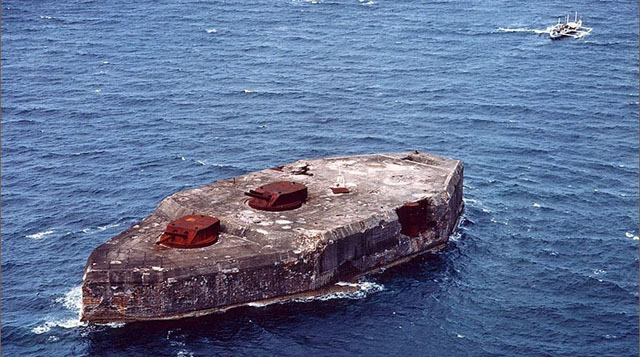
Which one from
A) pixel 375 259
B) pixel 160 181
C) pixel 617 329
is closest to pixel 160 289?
pixel 375 259

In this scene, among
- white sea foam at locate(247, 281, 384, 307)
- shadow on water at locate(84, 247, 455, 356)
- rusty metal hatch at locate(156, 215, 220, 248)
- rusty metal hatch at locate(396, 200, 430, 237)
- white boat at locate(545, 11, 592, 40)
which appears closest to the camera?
shadow on water at locate(84, 247, 455, 356)

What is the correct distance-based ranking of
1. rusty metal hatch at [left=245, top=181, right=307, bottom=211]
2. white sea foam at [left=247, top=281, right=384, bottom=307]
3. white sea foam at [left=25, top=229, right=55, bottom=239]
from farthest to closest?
white sea foam at [left=25, top=229, right=55, bottom=239] < rusty metal hatch at [left=245, top=181, right=307, bottom=211] < white sea foam at [left=247, top=281, right=384, bottom=307]

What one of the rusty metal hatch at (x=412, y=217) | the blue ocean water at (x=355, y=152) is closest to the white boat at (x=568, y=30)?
the blue ocean water at (x=355, y=152)

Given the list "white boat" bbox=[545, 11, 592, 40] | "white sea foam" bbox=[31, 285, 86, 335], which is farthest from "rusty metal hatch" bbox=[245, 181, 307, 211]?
"white boat" bbox=[545, 11, 592, 40]

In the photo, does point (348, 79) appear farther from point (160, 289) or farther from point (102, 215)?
point (160, 289)

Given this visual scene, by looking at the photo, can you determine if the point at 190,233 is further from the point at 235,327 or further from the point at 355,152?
the point at 355,152

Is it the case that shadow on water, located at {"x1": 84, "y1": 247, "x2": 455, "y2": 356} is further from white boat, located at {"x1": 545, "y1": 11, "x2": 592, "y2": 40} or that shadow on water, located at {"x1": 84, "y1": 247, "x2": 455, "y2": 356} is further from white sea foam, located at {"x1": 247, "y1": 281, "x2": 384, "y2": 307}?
white boat, located at {"x1": 545, "y1": 11, "x2": 592, "y2": 40}

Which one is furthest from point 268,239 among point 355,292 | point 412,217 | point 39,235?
point 39,235

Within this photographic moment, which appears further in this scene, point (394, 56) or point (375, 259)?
point (394, 56)
